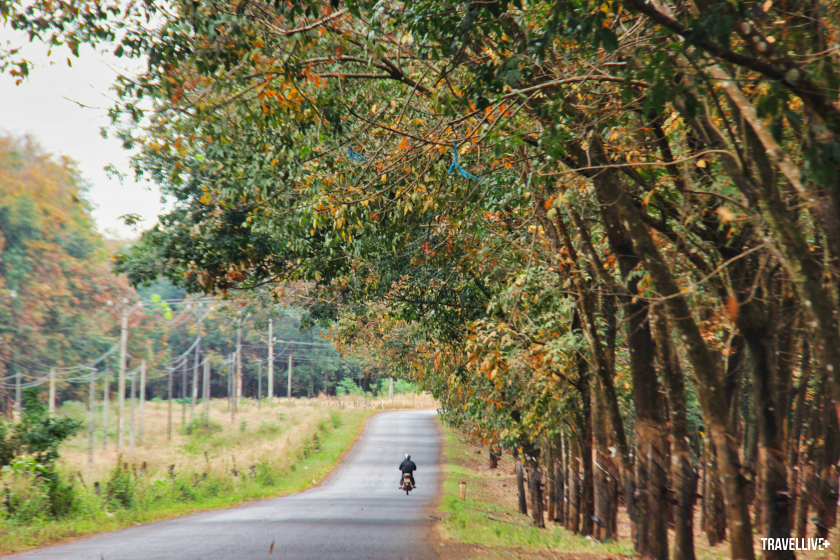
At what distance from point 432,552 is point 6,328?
34.5 meters

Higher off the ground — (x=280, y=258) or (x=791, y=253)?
(x=280, y=258)

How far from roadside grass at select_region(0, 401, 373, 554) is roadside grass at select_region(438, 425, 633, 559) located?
6.04 metres

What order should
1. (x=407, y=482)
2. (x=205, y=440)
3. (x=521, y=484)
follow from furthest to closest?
(x=205, y=440) → (x=407, y=482) → (x=521, y=484)

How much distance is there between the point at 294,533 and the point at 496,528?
13.8 ft

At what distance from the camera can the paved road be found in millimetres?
10328

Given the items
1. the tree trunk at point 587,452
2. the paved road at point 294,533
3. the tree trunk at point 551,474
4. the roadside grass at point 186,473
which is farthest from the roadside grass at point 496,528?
the roadside grass at point 186,473

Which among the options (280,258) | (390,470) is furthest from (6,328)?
(280,258)

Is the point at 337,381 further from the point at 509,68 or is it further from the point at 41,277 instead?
the point at 509,68

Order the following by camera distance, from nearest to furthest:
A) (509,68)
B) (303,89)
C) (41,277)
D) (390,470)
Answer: (509,68) < (303,89) < (390,470) < (41,277)

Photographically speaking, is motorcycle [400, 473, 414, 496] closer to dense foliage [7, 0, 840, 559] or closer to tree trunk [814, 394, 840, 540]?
dense foliage [7, 0, 840, 559]

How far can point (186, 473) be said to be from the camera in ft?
71.1

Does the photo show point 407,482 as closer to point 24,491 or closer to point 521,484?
point 521,484

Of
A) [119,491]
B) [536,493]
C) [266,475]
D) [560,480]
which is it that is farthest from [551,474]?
[266,475]

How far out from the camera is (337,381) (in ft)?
288
